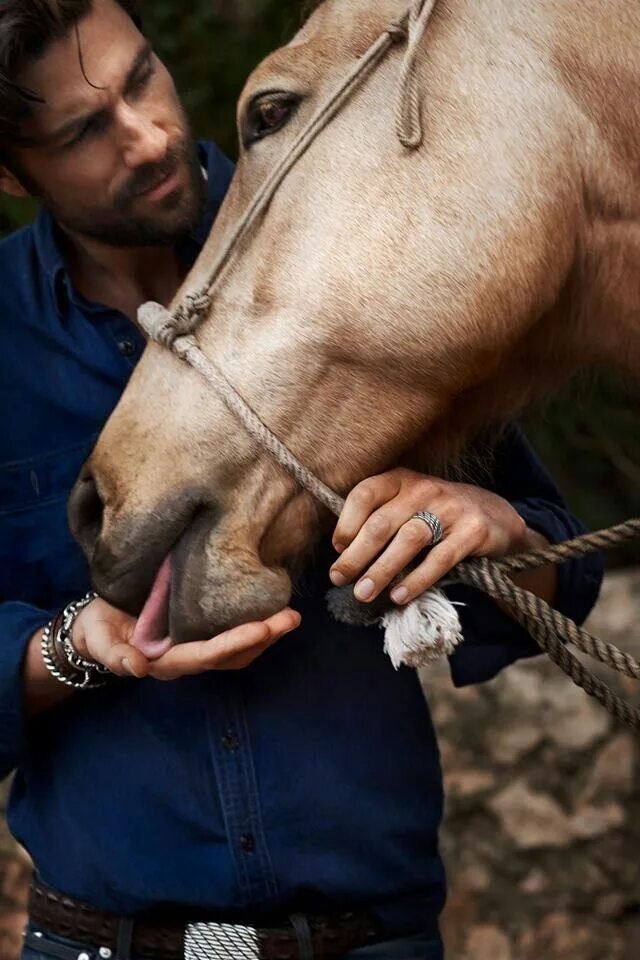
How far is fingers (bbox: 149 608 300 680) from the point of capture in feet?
4.30

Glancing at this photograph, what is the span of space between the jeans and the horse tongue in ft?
1.31

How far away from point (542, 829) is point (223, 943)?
55.6 inches

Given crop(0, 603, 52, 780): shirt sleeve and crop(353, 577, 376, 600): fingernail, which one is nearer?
crop(353, 577, 376, 600): fingernail

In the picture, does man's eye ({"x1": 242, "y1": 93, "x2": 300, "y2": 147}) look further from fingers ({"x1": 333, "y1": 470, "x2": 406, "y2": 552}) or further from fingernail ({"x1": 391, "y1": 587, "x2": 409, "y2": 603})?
fingernail ({"x1": 391, "y1": 587, "x2": 409, "y2": 603})

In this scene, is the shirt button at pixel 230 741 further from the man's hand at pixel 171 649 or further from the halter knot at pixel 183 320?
the halter knot at pixel 183 320

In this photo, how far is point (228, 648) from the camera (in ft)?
4.30

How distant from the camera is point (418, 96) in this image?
138 cm

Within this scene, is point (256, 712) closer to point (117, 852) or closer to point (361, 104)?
point (117, 852)

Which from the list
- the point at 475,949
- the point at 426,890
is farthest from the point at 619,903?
the point at 426,890

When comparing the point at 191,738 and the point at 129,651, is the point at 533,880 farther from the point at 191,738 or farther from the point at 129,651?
the point at 129,651

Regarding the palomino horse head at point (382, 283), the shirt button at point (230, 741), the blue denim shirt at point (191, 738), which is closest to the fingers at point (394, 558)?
the palomino horse head at point (382, 283)

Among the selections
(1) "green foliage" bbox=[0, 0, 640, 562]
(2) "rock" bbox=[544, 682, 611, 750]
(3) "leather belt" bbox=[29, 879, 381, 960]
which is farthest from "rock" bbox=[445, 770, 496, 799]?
(3) "leather belt" bbox=[29, 879, 381, 960]

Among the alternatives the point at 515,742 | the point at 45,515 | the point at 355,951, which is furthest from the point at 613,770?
the point at 45,515

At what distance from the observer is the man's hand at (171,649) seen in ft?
4.31
